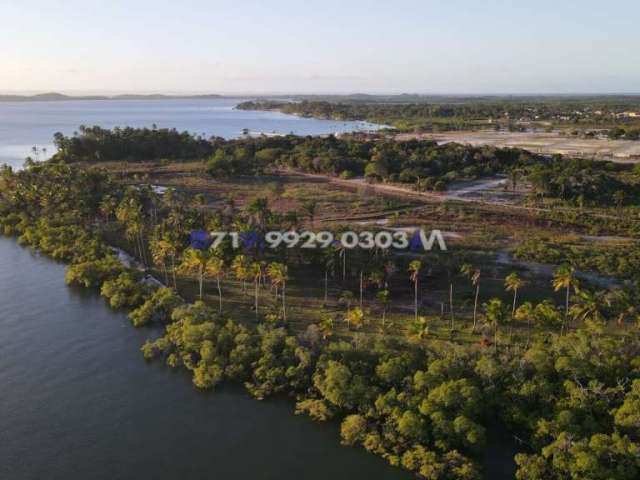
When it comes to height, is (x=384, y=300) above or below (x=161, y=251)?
below

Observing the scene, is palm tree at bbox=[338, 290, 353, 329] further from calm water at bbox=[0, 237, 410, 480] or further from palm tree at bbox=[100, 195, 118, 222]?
palm tree at bbox=[100, 195, 118, 222]

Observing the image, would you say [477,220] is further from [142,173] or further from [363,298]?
[142,173]

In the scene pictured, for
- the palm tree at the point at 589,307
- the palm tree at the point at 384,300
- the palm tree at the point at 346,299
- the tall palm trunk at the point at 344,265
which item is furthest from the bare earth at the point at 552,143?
the palm tree at the point at 346,299

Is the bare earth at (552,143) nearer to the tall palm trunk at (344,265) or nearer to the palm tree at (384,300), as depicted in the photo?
the tall palm trunk at (344,265)

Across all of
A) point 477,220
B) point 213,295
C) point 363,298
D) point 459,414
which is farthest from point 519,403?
point 477,220

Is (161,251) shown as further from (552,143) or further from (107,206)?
(552,143)

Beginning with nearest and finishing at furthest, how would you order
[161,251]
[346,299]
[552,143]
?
[346,299] → [161,251] → [552,143]

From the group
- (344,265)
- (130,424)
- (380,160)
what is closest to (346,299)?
(344,265)

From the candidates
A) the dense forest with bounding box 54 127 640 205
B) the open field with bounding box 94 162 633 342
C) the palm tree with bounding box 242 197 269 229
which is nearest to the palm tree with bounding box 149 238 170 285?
the open field with bounding box 94 162 633 342
